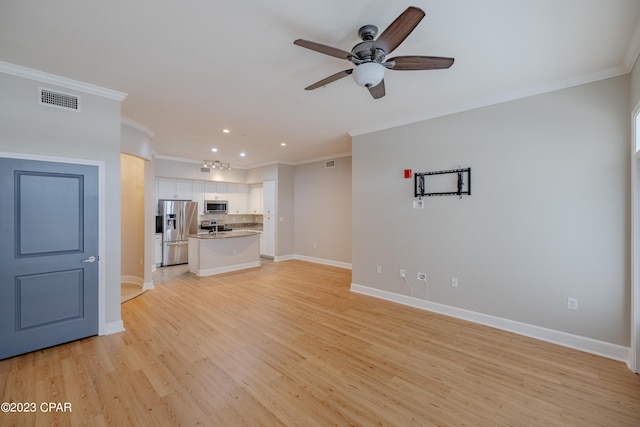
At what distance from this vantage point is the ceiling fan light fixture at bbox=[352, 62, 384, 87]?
208cm

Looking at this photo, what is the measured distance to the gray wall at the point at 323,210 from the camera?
6.81 meters

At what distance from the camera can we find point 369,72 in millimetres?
2088

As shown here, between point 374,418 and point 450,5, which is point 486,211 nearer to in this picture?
point 450,5

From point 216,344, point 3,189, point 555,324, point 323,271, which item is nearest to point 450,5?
point 555,324

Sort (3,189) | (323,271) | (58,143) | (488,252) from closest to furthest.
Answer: (3,189), (58,143), (488,252), (323,271)

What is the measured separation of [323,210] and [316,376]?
5.15 meters

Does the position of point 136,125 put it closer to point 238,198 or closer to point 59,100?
point 59,100

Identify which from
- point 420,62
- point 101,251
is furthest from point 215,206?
point 420,62

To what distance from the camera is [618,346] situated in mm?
2721

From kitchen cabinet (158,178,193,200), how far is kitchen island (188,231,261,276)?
5.38 ft

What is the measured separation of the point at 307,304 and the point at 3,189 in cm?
375

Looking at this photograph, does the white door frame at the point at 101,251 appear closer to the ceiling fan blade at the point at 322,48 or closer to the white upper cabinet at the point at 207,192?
the ceiling fan blade at the point at 322,48

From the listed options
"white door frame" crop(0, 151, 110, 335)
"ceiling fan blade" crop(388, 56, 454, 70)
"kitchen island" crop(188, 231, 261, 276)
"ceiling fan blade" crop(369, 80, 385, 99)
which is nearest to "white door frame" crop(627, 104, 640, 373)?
"ceiling fan blade" crop(388, 56, 454, 70)

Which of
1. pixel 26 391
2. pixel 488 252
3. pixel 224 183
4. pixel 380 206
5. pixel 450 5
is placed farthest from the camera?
pixel 224 183
